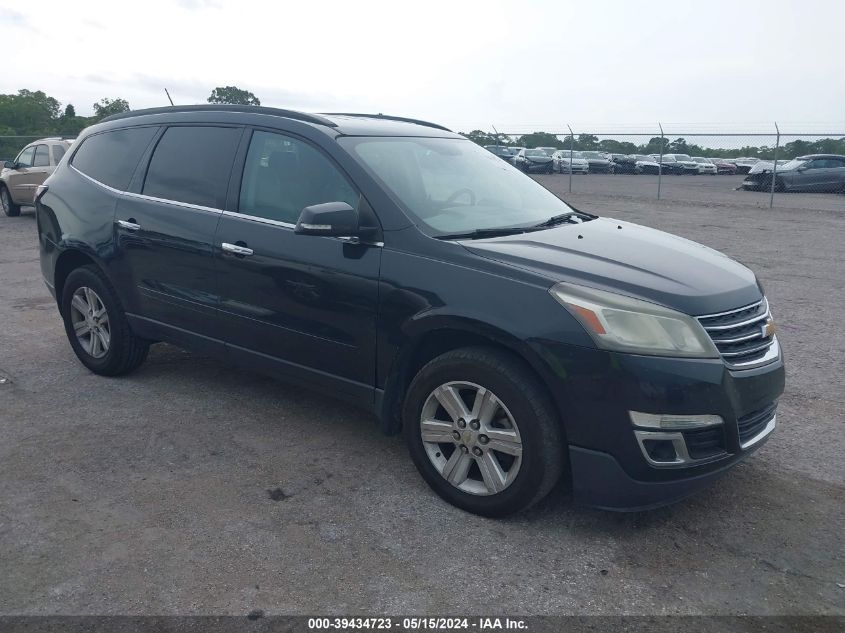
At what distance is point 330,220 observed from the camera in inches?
146

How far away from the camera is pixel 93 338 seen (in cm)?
545

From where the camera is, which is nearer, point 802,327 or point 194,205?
point 194,205

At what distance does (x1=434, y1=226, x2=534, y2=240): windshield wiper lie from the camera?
3781 millimetres

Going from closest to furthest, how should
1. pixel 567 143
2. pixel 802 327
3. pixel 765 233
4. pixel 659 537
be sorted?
1. pixel 659 537
2. pixel 802 327
3. pixel 765 233
4. pixel 567 143

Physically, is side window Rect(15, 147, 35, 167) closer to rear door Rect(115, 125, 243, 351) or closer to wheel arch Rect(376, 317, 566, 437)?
rear door Rect(115, 125, 243, 351)

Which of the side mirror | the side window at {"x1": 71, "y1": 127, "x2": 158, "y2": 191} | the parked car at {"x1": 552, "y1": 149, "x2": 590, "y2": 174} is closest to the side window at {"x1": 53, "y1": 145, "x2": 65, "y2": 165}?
the side window at {"x1": 71, "y1": 127, "x2": 158, "y2": 191}

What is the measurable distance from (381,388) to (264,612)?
51.7 inches

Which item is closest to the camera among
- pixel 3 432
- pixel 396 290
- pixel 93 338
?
pixel 396 290

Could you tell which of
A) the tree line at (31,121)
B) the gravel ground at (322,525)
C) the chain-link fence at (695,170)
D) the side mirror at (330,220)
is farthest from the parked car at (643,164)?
the side mirror at (330,220)

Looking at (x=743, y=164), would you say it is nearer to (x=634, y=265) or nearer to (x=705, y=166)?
(x=705, y=166)

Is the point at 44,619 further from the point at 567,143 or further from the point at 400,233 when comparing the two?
the point at 567,143

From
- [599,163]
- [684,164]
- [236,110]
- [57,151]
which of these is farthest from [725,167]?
[236,110]

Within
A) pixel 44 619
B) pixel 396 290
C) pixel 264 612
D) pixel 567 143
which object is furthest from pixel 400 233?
pixel 567 143

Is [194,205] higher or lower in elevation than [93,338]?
higher
